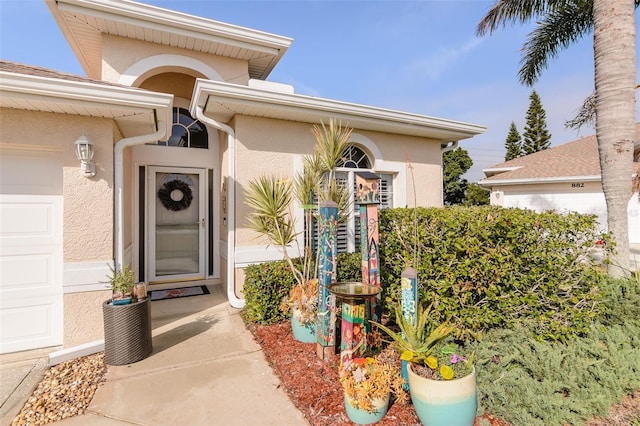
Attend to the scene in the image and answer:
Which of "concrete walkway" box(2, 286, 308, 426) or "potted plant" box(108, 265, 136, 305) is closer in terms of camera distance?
"concrete walkway" box(2, 286, 308, 426)

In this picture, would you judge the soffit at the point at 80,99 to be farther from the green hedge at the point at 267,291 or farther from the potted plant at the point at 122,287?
the green hedge at the point at 267,291

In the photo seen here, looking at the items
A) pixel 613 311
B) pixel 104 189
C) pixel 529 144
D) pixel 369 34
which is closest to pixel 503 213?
pixel 613 311

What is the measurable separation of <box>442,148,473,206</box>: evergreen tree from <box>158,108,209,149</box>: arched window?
19.7m

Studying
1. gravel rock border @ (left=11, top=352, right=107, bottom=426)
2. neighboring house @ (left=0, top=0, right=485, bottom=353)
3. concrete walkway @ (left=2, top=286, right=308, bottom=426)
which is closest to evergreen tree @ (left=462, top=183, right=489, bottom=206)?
neighboring house @ (left=0, top=0, right=485, bottom=353)

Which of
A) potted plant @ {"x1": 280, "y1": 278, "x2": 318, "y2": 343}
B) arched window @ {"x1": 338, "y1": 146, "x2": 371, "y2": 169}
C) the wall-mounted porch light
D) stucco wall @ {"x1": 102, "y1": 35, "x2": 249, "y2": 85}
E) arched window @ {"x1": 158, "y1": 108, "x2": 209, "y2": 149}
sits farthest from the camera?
arched window @ {"x1": 338, "y1": 146, "x2": 371, "y2": 169}

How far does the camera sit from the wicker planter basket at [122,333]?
3.85 meters

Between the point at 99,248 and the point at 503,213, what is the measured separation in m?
5.77

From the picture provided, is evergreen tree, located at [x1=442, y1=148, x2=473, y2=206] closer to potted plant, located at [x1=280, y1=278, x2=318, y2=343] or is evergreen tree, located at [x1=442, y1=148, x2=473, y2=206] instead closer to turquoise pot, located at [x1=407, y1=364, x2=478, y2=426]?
potted plant, located at [x1=280, y1=278, x2=318, y2=343]

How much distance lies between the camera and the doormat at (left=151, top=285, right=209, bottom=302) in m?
6.46

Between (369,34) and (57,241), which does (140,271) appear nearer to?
(57,241)

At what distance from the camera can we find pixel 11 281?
4.14 m

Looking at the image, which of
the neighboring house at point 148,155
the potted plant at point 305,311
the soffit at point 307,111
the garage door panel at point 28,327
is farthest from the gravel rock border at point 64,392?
the soffit at point 307,111

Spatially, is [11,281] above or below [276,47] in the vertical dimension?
below

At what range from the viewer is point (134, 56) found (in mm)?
6461
